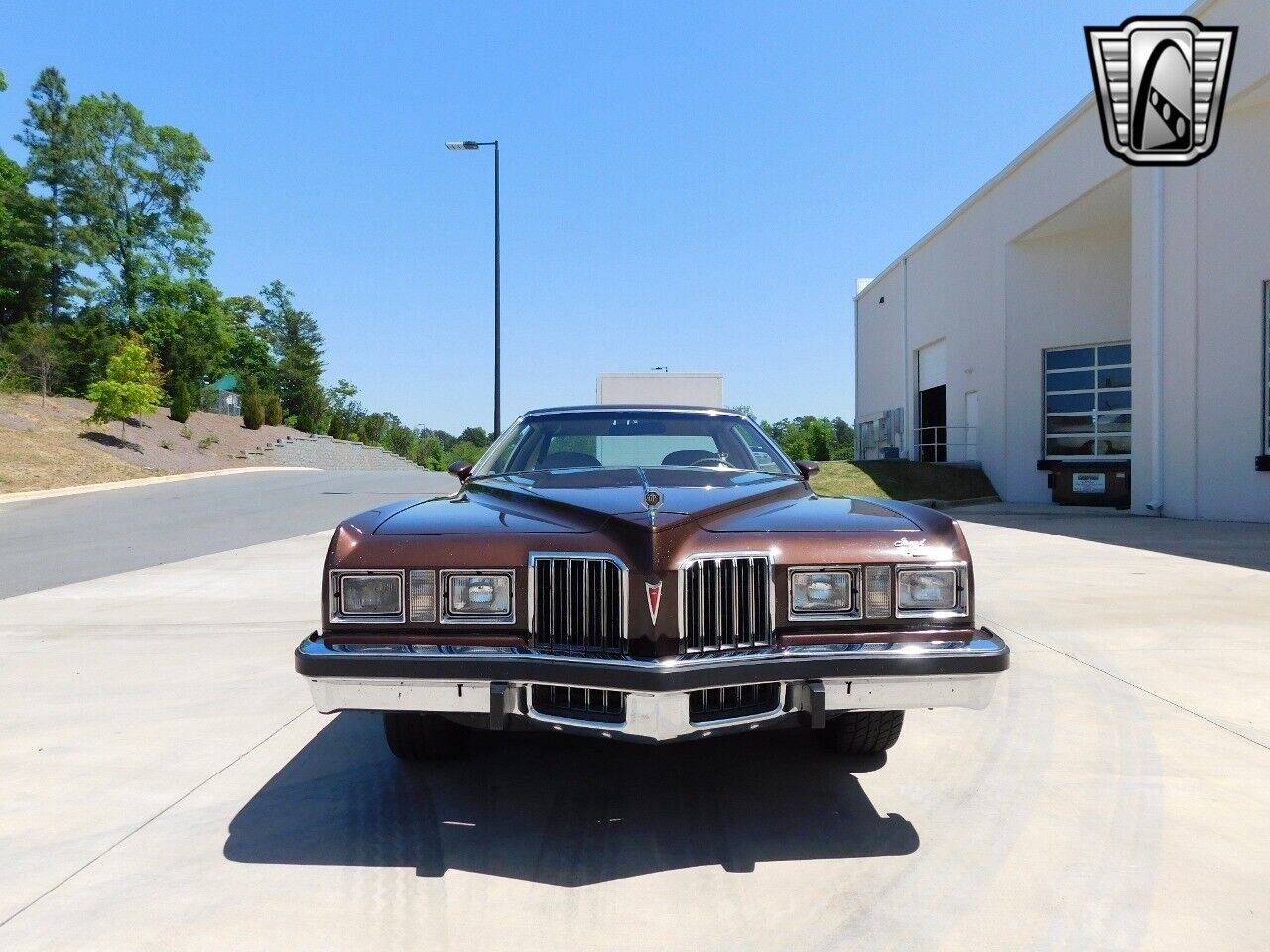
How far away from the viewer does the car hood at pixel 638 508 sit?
2.80m

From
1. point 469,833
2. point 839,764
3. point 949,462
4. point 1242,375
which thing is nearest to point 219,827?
point 469,833

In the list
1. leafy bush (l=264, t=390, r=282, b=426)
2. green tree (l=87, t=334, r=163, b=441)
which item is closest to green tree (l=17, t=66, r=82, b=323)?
leafy bush (l=264, t=390, r=282, b=426)

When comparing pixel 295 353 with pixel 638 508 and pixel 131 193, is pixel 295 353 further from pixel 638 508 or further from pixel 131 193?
pixel 638 508

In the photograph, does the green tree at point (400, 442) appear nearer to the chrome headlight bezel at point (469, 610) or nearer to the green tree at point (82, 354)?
the green tree at point (82, 354)

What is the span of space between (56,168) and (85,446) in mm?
27276

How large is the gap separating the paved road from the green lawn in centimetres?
1046

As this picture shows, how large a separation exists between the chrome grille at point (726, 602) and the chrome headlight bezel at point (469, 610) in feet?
1.73

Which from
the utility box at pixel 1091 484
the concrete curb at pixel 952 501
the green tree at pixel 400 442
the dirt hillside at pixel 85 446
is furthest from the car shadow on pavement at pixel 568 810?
the green tree at pixel 400 442

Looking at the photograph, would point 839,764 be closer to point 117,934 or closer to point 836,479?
point 117,934

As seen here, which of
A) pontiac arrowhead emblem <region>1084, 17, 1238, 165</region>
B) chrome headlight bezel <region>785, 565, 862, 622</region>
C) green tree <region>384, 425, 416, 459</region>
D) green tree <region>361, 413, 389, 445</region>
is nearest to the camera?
chrome headlight bezel <region>785, 565, 862, 622</region>

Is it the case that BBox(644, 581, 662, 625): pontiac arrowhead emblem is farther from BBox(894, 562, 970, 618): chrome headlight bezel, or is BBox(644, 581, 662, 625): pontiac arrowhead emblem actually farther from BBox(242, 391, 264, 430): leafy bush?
BBox(242, 391, 264, 430): leafy bush

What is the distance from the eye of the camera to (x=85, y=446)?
86.1 ft

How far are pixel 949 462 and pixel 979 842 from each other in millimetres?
23758

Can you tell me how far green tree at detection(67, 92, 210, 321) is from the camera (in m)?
45.7
